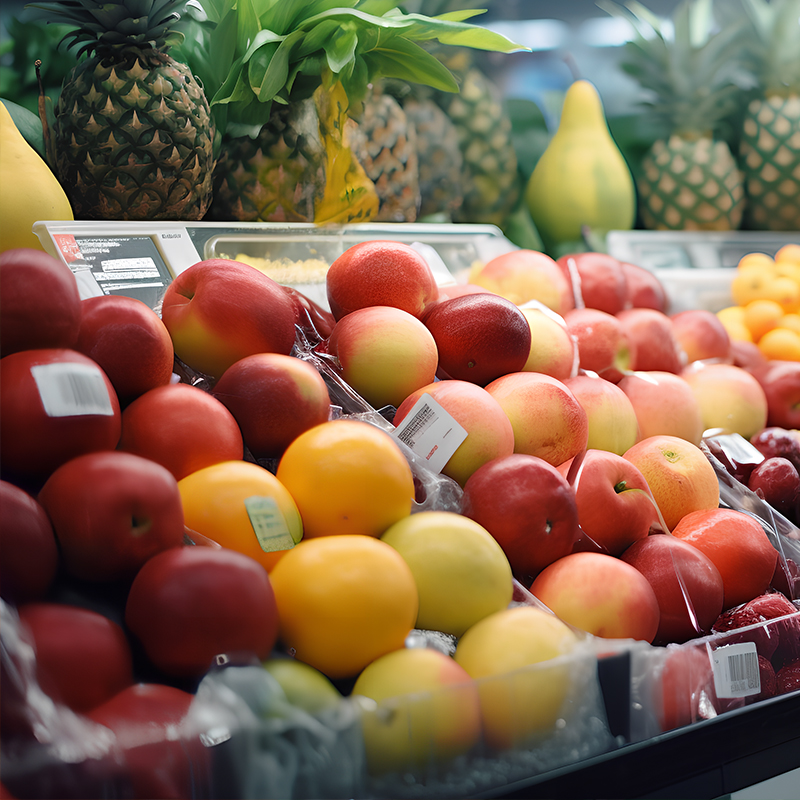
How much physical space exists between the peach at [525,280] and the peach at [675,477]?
426mm

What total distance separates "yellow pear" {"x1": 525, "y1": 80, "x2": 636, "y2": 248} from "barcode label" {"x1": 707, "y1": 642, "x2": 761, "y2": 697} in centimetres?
146

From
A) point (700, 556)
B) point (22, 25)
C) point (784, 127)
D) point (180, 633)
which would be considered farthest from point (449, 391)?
point (784, 127)

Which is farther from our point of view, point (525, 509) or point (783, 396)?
point (783, 396)

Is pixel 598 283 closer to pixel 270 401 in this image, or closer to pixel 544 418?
pixel 544 418

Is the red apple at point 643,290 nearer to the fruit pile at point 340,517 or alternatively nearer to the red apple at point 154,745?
the fruit pile at point 340,517

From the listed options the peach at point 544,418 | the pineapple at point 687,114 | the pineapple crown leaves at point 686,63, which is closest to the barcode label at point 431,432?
the peach at point 544,418

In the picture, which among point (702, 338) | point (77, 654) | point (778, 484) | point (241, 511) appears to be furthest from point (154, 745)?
point (702, 338)

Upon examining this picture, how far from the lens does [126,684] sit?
23.2 inches

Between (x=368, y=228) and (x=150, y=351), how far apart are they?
72cm

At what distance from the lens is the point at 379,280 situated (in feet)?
3.69

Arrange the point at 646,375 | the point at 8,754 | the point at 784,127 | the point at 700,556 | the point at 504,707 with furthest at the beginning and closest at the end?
the point at 784,127 < the point at 646,375 < the point at 700,556 < the point at 504,707 < the point at 8,754

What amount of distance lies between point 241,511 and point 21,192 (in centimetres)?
64

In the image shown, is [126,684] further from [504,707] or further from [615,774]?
[615,774]

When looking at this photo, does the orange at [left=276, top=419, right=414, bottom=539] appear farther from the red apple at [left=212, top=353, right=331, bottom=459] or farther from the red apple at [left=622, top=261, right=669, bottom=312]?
the red apple at [left=622, top=261, right=669, bottom=312]
